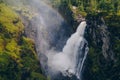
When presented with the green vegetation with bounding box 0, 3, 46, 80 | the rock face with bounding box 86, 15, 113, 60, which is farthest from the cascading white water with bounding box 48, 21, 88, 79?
the green vegetation with bounding box 0, 3, 46, 80

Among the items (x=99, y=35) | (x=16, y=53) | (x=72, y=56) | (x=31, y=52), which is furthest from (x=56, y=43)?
(x=16, y=53)

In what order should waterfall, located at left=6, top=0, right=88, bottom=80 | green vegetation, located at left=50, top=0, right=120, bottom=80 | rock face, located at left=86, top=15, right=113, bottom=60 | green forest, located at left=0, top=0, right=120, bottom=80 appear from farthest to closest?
waterfall, located at left=6, top=0, right=88, bottom=80 → rock face, located at left=86, top=15, right=113, bottom=60 → green vegetation, located at left=50, top=0, right=120, bottom=80 → green forest, located at left=0, top=0, right=120, bottom=80

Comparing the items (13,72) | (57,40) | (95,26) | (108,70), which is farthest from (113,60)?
(13,72)

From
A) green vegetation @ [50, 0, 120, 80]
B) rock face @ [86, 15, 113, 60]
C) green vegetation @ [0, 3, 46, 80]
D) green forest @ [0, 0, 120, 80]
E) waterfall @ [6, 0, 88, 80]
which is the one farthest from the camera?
waterfall @ [6, 0, 88, 80]

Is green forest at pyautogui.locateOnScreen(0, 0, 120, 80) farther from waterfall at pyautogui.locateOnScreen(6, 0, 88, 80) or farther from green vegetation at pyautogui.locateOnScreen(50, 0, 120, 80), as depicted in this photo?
waterfall at pyautogui.locateOnScreen(6, 0, 88, 80)

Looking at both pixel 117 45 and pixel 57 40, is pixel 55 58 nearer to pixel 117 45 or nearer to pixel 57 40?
pixel 57 40

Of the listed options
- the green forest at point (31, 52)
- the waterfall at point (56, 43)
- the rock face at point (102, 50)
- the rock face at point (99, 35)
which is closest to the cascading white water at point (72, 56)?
the waterfall at point (56, 43)
